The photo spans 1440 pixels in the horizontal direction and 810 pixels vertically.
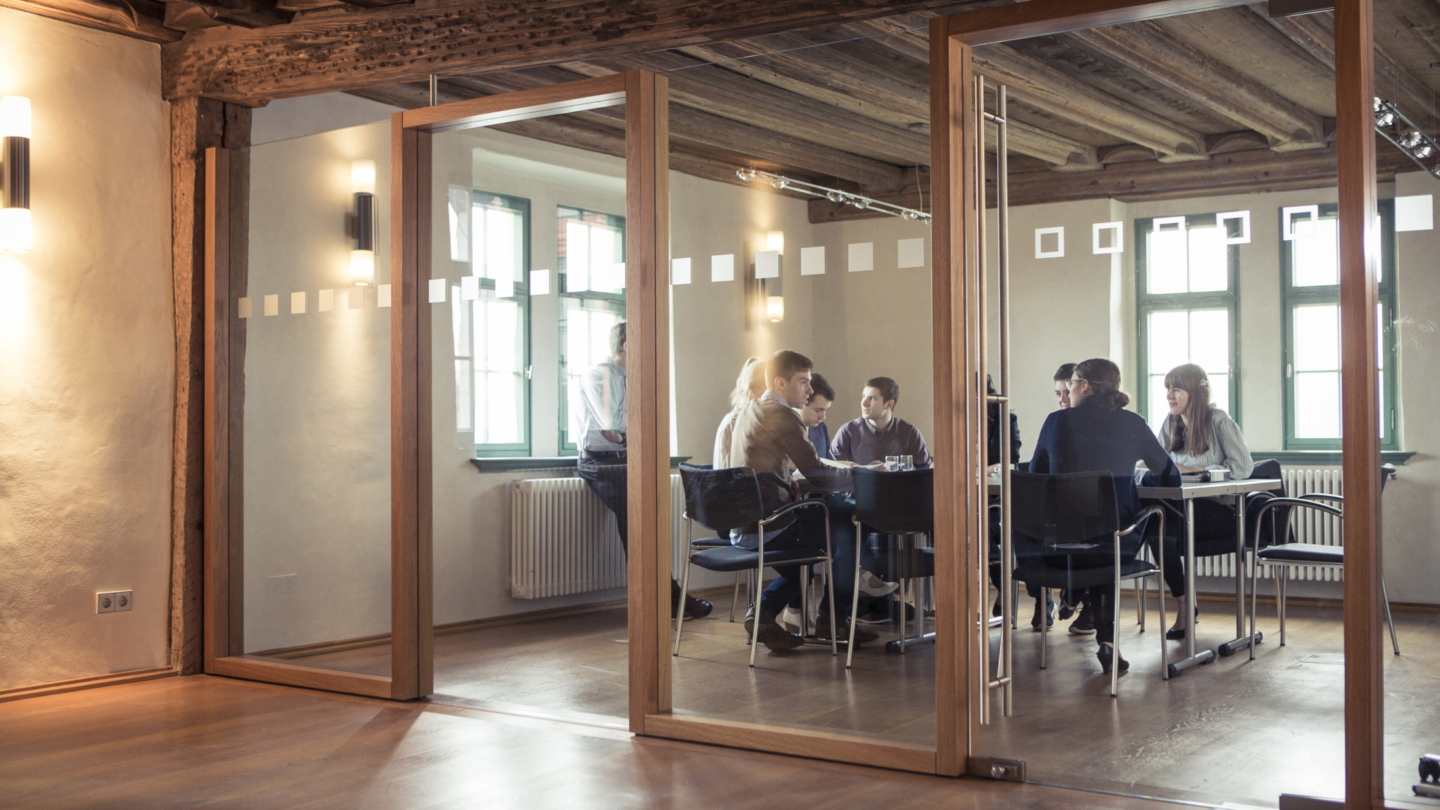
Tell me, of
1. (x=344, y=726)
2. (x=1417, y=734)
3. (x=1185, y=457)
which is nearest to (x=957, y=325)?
(x=1185, y=457)

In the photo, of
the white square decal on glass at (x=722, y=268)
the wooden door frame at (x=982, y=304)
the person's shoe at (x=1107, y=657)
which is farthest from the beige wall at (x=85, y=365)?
the person's shoe at (x=1107, y=657)

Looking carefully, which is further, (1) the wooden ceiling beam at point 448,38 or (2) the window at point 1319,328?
(1) the wooden ceiling beam at point 448,38

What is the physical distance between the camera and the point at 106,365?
17.2 feet

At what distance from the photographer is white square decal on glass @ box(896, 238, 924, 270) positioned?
3.72 meters

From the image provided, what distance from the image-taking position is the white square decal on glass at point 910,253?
3.72 metres

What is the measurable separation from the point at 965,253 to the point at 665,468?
131 cm

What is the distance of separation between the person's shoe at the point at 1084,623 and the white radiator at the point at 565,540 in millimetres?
1411

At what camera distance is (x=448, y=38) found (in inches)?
189

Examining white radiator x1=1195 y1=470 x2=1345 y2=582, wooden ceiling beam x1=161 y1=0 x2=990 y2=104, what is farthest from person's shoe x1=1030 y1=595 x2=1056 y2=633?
wooden ceiling beam x1=161 y1=0 x2=990 y2=104

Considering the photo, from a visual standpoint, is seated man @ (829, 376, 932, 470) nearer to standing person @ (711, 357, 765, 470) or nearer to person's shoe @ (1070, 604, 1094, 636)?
standing person @ (711, 357, 765, 470)

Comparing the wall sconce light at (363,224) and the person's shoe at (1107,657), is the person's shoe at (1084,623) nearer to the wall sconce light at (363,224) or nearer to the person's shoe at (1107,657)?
the person's shoe at (1107,657)

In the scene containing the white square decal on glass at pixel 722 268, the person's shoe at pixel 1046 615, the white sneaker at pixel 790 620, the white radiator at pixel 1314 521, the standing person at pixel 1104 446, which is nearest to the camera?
the white radiator at pixel 1314 521

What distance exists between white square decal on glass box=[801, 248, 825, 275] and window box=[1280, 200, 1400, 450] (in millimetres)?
1378

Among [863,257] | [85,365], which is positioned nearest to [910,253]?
[863,257]
